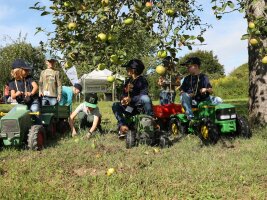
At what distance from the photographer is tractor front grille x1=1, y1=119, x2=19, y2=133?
229 inches

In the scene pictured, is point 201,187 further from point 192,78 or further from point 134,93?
point 192,78

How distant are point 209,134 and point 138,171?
6.67 ft

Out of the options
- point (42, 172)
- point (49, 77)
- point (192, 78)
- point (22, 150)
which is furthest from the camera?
point (49, 77)

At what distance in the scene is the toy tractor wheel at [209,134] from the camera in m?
6.04

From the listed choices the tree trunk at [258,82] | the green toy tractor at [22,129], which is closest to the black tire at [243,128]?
the tree trunk at [258,82]

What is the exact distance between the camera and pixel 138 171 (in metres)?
4.42

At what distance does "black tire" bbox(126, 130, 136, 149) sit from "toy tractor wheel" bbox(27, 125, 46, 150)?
1.36 meters

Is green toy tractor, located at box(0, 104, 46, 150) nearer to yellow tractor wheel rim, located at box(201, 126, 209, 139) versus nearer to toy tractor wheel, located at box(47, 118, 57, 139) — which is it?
toy tractor wheel, located at box(47, 118, 57, 139)

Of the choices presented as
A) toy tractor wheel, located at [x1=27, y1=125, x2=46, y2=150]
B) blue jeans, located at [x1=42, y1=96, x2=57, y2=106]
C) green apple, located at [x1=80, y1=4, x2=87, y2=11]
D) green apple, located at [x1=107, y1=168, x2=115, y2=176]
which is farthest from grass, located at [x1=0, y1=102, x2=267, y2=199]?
blue jeans, located at [x1=42, y1=96, x2=57, y2=106]

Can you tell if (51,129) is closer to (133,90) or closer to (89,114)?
(89,114)

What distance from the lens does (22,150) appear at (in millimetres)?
5844

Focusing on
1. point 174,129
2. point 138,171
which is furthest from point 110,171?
point 174,129

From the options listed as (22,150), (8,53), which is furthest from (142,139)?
(8,53)

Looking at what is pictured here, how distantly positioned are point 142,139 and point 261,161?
6.40 ft
